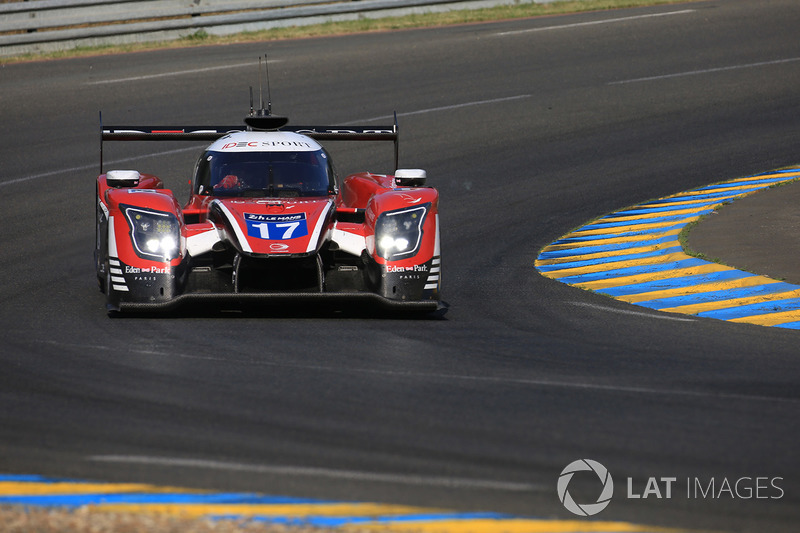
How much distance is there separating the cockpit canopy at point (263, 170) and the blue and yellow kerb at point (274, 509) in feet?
18.9

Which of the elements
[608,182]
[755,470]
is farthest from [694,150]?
[755,470]

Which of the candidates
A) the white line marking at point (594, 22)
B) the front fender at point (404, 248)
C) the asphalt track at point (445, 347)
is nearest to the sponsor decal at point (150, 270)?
the asphalt track at point (445, 347)

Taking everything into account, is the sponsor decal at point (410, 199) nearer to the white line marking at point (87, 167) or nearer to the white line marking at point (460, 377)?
the white line marking at point (460, 377)

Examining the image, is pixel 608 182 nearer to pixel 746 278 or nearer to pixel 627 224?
pixel 627 224

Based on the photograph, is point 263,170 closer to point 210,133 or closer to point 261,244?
point 210,133

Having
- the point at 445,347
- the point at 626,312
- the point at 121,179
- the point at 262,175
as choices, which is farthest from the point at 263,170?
the point at 626,312

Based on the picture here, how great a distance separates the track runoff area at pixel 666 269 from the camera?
10.8 m

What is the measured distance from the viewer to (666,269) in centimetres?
1242

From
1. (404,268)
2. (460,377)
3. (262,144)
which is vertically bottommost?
(460,377)

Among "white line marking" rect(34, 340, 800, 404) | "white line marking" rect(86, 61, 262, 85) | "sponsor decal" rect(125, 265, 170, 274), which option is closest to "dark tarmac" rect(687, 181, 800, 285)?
"white line marking" rect(34, 340, 800, 404)

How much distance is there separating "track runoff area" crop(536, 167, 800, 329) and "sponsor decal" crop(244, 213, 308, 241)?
9.87ft

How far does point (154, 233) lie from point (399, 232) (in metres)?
1.97

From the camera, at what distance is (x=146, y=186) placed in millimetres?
11875

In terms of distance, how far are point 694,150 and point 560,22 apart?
7.94 metres
